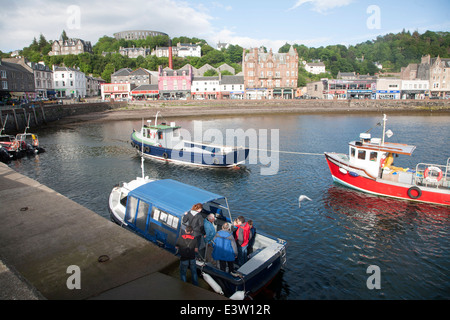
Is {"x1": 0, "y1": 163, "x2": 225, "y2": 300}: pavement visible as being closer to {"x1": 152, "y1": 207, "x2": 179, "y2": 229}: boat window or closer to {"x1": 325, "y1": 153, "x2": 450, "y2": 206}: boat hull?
{"x1": 152, "y1": 207, "x2": 179, "y2": 229}: boat window

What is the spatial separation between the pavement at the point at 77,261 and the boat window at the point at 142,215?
4.82 ft

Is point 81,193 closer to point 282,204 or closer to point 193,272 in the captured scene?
point 282,204

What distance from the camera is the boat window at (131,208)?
12689 mm

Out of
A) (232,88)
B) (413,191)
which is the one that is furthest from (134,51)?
(413,191)

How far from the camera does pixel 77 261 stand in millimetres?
8539

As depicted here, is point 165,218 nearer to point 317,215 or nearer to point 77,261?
point 77,261

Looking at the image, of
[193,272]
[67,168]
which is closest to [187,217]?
[193,272]

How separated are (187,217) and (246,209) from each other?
1034 centimetres

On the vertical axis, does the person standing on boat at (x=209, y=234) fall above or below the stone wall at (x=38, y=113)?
below

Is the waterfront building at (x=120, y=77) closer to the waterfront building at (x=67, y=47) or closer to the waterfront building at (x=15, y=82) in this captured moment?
the waterfront building at (x=15, y=82)

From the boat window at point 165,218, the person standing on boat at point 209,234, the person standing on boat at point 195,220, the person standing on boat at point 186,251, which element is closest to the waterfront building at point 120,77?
the boat window at point 165,218

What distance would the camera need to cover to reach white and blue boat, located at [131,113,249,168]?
29547 mm

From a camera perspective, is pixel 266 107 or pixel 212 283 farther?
pixel 266 107

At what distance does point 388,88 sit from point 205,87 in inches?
2665
